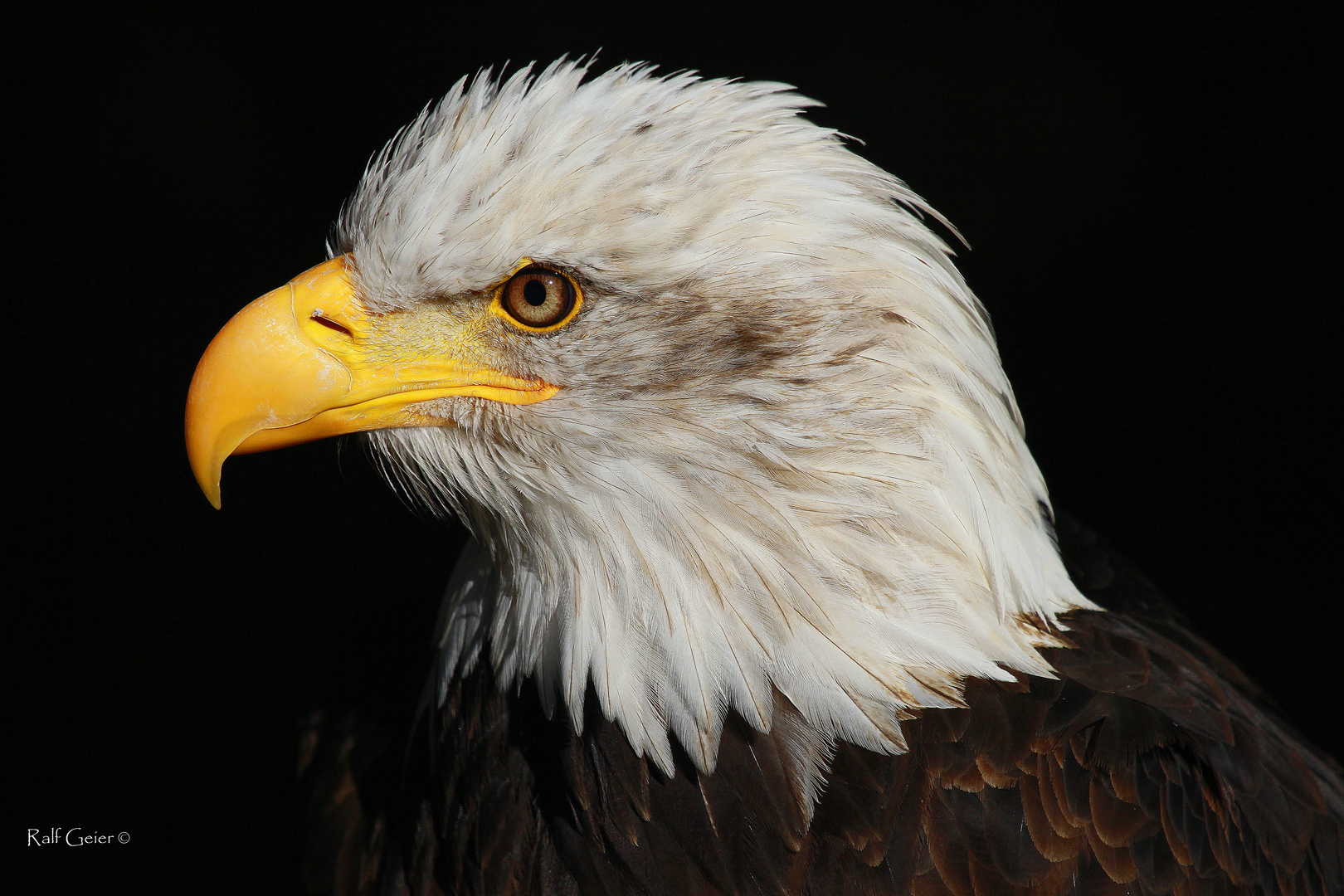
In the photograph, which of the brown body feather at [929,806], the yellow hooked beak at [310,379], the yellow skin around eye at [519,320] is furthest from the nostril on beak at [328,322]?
the brown body feather at [929,806]

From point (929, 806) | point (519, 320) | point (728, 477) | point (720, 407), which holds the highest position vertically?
point (519, 320)

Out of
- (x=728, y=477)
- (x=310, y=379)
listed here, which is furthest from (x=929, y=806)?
(x=310, y=379)

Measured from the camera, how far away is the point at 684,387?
5.24 feet

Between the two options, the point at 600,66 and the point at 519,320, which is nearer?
the point at 519,320

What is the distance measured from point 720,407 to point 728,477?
0.11 m

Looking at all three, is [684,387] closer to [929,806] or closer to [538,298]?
[538,298]

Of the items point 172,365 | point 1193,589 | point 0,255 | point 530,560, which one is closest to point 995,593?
point 530,560

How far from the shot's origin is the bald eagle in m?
1.57

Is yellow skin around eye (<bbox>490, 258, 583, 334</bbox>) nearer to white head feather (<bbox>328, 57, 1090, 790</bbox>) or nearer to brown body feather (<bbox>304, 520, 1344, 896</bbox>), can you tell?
white head feather (<bbox>328, 57, 1090, 790</bbox>)

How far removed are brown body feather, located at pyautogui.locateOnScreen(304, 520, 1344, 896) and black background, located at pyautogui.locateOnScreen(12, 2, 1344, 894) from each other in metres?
2.89

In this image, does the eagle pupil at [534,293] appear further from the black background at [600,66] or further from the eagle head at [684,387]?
the black background at [600,66]

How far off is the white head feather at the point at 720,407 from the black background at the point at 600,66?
3085 millimetres

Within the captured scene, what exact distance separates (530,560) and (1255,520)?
425 cm

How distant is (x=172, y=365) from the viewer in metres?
4.83
